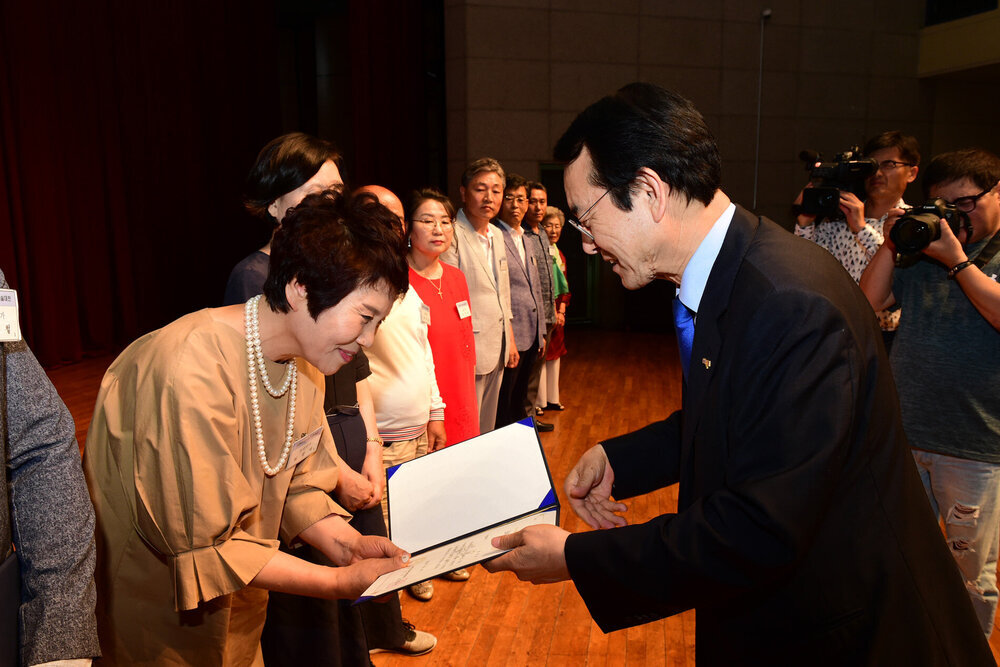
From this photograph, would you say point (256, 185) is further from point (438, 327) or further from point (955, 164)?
point (955, 164)

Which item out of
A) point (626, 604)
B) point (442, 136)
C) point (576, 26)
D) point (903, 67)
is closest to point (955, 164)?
point (626, 604)

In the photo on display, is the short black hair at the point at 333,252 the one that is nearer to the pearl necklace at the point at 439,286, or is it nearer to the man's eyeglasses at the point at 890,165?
the pearl necklace at the point at 439,286

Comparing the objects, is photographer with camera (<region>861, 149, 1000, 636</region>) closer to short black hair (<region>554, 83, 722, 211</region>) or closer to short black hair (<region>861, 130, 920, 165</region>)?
short black hair (<region>861, 130, 920, 165</region>)

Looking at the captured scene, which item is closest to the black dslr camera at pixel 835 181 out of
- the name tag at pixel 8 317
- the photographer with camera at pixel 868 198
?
→ the photographer with camera at pixel 868 198

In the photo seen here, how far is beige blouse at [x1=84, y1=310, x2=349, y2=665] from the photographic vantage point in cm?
111

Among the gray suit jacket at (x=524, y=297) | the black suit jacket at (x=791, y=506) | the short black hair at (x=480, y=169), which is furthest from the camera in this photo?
the gray suit jacket at (x=524, y=297)

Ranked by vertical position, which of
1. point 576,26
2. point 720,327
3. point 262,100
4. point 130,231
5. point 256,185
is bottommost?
point 130,231

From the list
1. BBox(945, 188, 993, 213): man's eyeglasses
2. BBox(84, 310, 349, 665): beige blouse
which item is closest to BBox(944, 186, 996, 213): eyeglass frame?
BBox(945, 188, 993, 213): man's eyeglasses

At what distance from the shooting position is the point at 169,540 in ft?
3.66

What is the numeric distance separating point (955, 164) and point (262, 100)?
26.1 ft

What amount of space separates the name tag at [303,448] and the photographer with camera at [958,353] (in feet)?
5.45

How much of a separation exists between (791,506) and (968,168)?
168 centimetres

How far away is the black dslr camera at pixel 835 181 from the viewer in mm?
2746

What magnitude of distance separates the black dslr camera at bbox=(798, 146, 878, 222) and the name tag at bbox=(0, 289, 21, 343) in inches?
108
